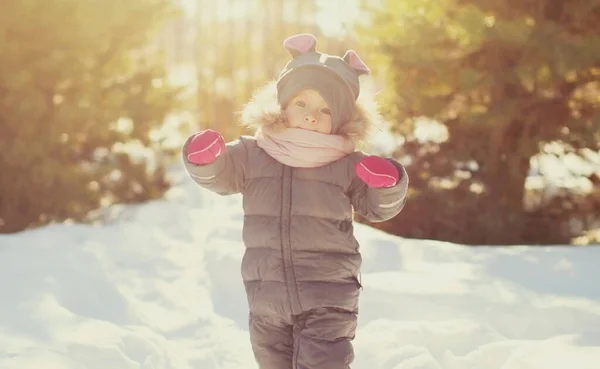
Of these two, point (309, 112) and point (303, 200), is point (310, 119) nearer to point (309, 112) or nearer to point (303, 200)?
point (309, 112)

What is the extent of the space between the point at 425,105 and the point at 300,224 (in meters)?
4.45

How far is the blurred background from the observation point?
6391 mm

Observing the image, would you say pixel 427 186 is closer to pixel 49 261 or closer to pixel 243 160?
pixel 49 261

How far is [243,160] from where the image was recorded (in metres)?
2.76

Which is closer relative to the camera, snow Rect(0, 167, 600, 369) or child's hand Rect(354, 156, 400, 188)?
child's hand Rect(354, 156, 400, 188)

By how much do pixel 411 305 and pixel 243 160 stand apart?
214 cm

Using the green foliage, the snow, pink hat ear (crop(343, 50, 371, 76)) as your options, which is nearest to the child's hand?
pink hat ear (crop(343, 50, 371, 76))

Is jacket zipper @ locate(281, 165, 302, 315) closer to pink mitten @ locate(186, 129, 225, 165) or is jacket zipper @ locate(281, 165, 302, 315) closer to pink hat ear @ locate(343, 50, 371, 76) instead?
pink mitten @ locate(186, 129, 225, 165)

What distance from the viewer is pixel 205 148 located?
8.40 ft

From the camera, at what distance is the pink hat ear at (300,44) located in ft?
9.32

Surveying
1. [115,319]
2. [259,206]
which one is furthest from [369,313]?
[259,206]

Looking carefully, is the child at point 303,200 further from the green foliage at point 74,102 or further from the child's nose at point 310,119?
the green foliage at point 74,102

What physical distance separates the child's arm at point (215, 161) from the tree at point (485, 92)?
377 centimetres

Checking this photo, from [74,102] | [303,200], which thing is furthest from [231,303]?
[74,102]
